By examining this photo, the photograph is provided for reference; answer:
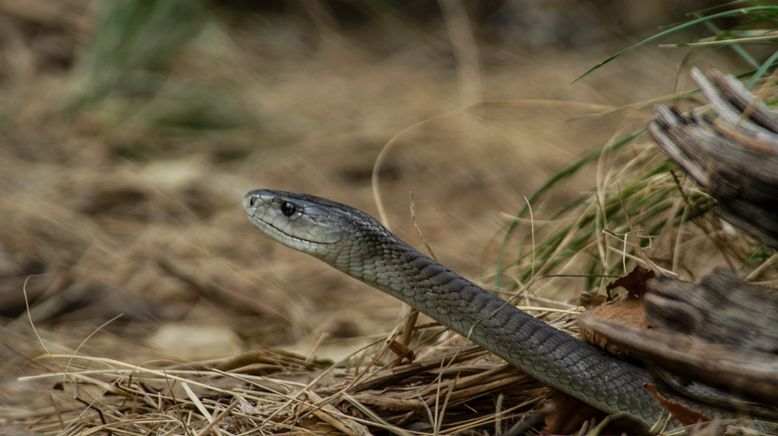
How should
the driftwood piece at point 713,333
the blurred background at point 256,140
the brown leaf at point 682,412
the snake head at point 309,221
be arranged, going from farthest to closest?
the blurred background at point 256,140
the snake head at point 309,221
the brown leaf at point 682,412
the driftwood piece at point 713,333

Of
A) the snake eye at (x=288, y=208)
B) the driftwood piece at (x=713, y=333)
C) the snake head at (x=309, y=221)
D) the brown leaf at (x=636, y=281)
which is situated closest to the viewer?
the driftwood piece at (x=713, y=333)

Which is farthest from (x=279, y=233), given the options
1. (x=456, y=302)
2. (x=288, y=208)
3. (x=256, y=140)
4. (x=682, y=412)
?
(x=256, y=140)

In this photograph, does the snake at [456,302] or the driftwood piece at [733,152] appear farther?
the snake at [456,302]

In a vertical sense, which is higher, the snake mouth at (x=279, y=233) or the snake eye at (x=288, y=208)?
the snake eye at (x=288, y=208)

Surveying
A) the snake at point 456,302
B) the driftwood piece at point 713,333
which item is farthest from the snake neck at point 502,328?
the driftwood piece at point 713,333

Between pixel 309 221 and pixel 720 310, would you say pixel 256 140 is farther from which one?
pixel 720 310

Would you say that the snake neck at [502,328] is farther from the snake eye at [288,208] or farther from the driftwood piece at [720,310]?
the driftwood piece at [720,310]

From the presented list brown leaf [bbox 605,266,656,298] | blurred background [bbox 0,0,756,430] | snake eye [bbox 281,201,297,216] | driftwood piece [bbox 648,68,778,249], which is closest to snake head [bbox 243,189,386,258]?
snake eye [bbox 281,201,297,216]
